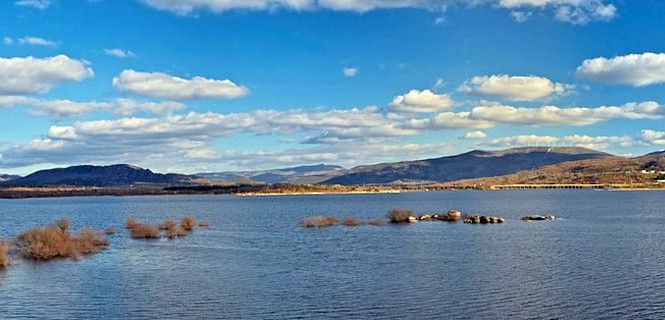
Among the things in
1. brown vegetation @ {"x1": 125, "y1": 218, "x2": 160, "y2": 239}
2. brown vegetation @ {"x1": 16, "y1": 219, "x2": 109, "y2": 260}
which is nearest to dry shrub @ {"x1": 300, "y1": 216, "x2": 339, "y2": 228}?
brown vegetation @ {"x1": 125, "y1": 218, "x2": 160, "y2": 239}

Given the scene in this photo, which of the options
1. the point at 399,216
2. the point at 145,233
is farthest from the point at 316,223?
the point at 145,233

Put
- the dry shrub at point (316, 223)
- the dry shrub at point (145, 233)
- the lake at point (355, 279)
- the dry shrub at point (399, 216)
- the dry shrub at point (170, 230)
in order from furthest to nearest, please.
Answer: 1. the dry shrub at point (399, 216)
2. the dry shrub at point (316, 223)
3. the dry shrub at point (170, 230)
4. the dry shrub at point (145, 233)
5. the lake at point (355, 279)

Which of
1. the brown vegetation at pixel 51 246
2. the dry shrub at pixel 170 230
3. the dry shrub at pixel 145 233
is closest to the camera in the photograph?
the brown vegetation at pixel 51 246

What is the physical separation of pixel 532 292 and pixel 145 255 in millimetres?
41992

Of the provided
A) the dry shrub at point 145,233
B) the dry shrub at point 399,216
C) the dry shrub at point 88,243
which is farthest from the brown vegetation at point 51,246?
the dry shrub at point 399,216

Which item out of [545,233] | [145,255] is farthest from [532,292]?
[545,233]

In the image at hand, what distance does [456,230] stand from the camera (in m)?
99.0

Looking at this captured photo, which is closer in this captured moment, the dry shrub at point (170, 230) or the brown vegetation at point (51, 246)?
the brown vegetation at point (51, 246)

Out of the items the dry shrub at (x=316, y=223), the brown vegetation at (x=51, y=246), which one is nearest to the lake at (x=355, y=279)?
the brown vegetation at (x=51, y=246)

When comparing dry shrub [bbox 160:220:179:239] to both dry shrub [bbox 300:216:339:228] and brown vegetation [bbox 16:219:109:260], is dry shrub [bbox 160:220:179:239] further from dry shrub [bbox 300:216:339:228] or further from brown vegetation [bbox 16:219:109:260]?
dry shrub [bbox 300:216:339:228]

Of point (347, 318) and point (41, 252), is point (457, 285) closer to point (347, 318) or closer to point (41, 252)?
point (347, 318)

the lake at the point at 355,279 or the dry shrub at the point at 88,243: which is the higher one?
the dry shrub at the point at 88,243

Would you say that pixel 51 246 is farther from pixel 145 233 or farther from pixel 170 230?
pixel 170 230

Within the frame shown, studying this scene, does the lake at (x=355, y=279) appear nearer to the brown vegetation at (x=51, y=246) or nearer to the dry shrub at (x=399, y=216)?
the brown vegetation at (x=51, y=246)
